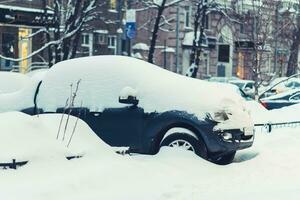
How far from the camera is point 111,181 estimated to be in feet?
24.7

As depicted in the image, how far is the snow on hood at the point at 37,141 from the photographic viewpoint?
24.5 ft

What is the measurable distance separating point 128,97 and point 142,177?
1.70 meters

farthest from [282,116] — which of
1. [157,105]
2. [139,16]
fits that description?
[139,16]

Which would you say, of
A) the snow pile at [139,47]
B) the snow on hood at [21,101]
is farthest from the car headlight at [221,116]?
Answer: the snow pile at [139,47]

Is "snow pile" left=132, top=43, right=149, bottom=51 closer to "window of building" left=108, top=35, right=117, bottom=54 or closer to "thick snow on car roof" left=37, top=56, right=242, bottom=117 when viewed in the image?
"window of building" left=108, top=35, right=117, bottom=54

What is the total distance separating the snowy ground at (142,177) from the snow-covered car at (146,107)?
0.95ft

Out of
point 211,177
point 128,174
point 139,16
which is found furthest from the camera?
point 139,16

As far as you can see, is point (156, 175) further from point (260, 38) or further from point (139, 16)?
point (139, 16)

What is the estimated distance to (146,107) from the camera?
920 cm

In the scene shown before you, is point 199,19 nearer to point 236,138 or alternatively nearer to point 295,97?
point 295,97

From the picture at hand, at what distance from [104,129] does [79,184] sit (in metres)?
2.19

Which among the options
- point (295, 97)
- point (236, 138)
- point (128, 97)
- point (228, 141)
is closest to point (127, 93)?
point (128, 97)

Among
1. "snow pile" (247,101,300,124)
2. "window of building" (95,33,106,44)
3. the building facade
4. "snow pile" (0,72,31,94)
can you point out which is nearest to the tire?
"snow pile" (0,72,31,94)

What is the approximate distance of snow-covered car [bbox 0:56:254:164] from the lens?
9062 millimetres
